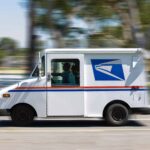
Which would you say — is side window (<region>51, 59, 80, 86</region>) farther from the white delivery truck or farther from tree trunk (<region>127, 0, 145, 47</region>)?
tree trunk (<region>127, 0, 145, 47</region>)

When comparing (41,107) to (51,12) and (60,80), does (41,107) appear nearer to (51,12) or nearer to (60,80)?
(60,80)

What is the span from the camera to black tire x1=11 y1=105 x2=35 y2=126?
524 inches

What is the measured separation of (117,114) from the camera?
13500mm

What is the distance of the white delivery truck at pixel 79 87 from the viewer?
43.4 feet

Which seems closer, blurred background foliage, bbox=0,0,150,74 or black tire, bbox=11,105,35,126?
black tire, bbox=11,105,35,126

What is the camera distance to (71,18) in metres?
27.2

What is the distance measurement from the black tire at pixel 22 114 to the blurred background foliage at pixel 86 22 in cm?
1154

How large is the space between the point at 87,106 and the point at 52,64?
1428mm

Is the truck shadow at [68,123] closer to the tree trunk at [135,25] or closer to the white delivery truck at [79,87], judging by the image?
the white delivery truck at [79,87]
